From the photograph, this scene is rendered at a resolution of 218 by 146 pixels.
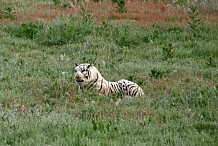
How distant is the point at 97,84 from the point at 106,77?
1749 millimetres

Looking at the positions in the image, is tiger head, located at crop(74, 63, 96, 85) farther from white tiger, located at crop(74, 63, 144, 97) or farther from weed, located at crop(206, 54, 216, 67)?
weed, located at crop(206, 54, 216, 67)

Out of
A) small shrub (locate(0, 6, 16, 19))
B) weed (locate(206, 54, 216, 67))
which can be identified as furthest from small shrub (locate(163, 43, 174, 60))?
small shrub (locate(0, 6, 16, 19))

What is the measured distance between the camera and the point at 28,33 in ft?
61.6

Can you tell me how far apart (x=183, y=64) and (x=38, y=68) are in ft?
13.5

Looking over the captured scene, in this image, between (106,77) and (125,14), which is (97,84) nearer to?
(106,77)

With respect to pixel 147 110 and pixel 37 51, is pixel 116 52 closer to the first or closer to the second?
pixel 37 51

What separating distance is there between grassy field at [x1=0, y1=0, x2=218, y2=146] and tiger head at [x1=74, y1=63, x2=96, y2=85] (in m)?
0.31

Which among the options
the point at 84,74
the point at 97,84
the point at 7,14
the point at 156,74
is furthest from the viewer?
the point at 7,14

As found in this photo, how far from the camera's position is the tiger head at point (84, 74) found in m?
11.8

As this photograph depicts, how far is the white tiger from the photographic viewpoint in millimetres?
11844

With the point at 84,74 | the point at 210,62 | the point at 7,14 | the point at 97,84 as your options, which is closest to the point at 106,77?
the point at 97,84

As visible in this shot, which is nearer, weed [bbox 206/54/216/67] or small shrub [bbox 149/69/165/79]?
small shrub [bbox 149/69/165/79]

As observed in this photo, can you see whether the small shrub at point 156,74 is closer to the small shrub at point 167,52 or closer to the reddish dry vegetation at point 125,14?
the small shrub at point 167,52

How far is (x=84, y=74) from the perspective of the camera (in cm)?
1186
